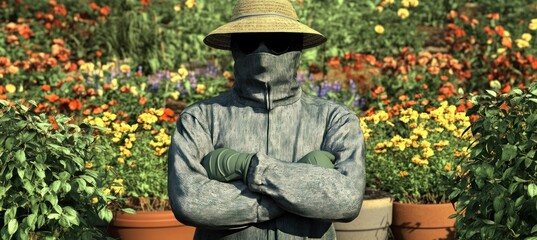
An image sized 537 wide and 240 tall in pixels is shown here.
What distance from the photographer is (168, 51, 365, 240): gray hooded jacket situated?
3520mm

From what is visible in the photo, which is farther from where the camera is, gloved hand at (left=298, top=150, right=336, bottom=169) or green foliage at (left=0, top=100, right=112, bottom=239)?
green foliage at (left=0, top=100, right=112, bottom=239)

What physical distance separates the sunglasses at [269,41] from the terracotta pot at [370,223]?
2063 mm

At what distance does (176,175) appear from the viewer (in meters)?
3.68

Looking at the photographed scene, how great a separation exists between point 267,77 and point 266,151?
0.31 m

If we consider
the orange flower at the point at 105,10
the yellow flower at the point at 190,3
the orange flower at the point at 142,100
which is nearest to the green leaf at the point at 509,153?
the orange flower at the point at 142,100

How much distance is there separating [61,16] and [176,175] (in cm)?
676

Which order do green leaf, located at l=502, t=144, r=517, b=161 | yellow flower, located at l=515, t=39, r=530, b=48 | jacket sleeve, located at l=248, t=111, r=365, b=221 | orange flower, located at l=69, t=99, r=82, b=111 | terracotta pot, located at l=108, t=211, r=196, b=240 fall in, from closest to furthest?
jacket sleeve, located at l=248, t=111, r=365, b=221 < green leaf, located at l=502, t=144, r=517, b=161 < terracotta pot, located at l=108, t=211, r=196, b=240 < orange flower, located at l=69, t=99, r=82, b=111 < yellow flower, located at l=515, t=39, r=530, b=48

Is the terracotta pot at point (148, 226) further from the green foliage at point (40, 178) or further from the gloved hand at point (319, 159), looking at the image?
the gloved hand at point (319, 159)

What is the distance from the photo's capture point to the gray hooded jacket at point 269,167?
3.52 m

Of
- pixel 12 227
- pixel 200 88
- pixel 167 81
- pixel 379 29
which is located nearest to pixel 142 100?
pixel 200 88

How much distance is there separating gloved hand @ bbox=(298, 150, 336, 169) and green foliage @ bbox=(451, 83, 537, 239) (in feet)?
2.95

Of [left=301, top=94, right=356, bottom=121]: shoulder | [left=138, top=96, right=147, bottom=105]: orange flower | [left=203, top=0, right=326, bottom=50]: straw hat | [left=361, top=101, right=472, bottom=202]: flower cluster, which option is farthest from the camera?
[left=138, top=96, right=147, bottom=105]: orange flower

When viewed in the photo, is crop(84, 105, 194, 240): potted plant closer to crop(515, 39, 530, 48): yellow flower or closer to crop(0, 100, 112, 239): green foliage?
crop(0, 100, 112, 239): green foliage

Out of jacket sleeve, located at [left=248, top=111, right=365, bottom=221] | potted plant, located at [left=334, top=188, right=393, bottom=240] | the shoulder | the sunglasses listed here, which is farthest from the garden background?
the sunglasses
